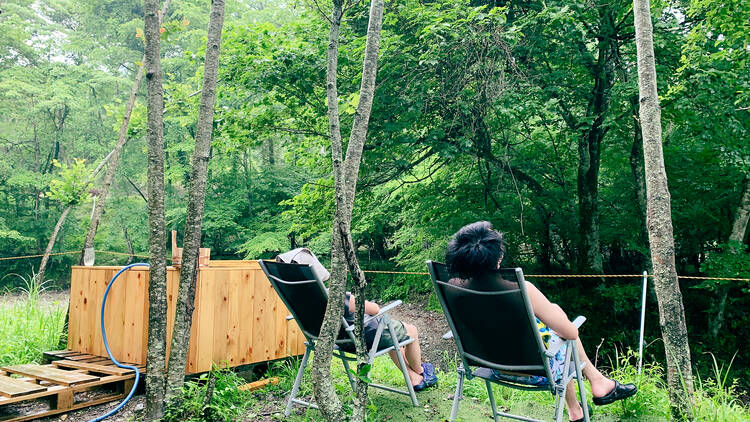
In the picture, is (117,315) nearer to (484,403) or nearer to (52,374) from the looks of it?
(52,374)

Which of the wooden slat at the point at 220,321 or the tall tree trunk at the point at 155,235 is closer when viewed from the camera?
the tall tree trunk at the point at 155,235

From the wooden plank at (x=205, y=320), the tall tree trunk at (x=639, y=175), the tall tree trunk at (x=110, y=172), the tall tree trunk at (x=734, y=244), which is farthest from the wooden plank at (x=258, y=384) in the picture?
the tall tree trunk at (x=639, y=175)

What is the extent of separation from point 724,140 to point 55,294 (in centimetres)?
1818

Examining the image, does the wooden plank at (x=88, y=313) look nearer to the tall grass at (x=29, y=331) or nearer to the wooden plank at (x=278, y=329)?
the tall grass at (x=29, y=331)

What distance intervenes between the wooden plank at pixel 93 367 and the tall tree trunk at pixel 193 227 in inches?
44.2

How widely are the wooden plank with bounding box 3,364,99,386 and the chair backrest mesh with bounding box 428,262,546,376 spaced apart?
2470 mm

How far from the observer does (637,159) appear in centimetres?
799

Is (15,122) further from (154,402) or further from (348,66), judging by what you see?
(154,402)

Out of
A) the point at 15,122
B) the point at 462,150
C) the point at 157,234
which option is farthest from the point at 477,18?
the point at 15,122

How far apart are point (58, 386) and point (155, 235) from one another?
4.49 feet

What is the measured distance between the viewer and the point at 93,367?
11.7ft

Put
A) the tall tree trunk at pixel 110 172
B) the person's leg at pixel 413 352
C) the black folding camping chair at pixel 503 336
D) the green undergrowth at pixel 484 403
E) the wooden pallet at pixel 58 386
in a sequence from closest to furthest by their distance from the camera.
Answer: the black folding camping chair at pixel 503 336 → the green undergrowth at pixel 484 403 → the wooden pallet at pixel 58 386 → the person's leg at pixel 413 352 → the tall tree trunk at pixel 110 172

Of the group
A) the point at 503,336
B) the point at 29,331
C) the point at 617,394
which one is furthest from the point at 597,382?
the point at 29,331

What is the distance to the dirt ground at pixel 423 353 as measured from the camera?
10.0 feet
